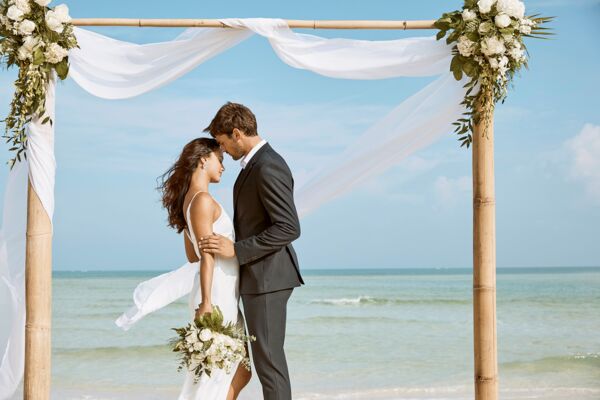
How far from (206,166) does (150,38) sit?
14.3 m

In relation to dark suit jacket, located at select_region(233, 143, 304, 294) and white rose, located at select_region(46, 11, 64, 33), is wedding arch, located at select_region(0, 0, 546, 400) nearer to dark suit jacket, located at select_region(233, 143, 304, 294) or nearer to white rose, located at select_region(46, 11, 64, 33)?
white rose, located at select_region(46, 11, 64, 33)

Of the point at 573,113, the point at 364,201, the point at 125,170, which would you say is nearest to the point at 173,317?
the point at 125,170

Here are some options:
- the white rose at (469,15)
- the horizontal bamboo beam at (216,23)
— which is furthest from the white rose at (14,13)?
the white rose at (469,15)

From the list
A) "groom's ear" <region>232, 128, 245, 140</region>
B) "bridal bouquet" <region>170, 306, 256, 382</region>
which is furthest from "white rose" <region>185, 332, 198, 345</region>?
"groom's ear" <region>232, 128, 245, 140</region>

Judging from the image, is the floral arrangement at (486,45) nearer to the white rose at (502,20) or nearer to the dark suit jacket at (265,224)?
the white rose at (502,20)

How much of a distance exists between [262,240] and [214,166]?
42 cm

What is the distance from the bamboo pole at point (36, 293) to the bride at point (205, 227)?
672mm

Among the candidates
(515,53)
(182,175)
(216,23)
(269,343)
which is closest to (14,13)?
(216,23)

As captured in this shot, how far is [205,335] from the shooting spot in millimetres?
3357

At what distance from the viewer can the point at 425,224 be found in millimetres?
20562

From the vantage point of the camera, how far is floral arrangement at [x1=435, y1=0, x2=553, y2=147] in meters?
3.69

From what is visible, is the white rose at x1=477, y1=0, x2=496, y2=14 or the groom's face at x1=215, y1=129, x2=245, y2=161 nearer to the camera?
the groom's face at x1=215, y1=129, x2=245, y2=161

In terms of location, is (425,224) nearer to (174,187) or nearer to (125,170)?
(125,170)

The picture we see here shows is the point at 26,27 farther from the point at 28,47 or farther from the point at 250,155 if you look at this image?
the point at 250,155
